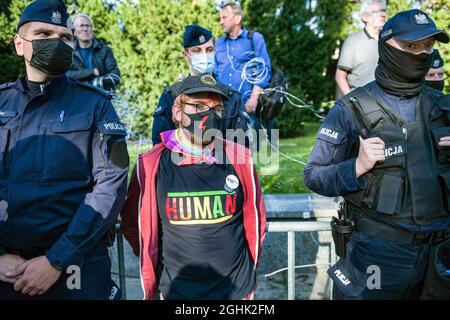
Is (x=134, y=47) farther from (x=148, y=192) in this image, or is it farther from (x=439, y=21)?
(x=148, y=192)

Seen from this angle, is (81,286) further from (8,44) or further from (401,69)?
(8,44)

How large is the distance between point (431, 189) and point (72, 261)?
72.6 inches

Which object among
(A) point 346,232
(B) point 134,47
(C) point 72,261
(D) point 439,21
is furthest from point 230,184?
(B) point 134,47

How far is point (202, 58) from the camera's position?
12.8 feet

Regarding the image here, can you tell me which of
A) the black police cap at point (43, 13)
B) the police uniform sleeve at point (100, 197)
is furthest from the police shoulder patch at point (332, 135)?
the black police cap at point (43, 13)

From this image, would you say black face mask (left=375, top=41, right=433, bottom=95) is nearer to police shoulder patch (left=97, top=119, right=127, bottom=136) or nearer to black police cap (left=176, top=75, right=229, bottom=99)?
black police cap (left=176, top=75, right=229, bottom=99)

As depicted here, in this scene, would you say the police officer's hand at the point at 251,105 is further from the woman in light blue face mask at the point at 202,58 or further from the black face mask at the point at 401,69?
the black face mask at the point at 401,69

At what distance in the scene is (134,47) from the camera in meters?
9.73

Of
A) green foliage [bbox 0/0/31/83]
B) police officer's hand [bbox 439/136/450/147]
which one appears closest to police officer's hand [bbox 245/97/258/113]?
police officer's hand [bbox 439/136/450/147]

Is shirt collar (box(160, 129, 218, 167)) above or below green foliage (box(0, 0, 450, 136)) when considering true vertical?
below

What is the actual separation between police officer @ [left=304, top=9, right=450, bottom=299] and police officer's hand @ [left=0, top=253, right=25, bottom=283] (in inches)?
62.8

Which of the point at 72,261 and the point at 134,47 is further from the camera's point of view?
the point at 134,47

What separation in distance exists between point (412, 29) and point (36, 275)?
89.4 inches

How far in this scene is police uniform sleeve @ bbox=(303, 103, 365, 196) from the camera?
7.09 feet
